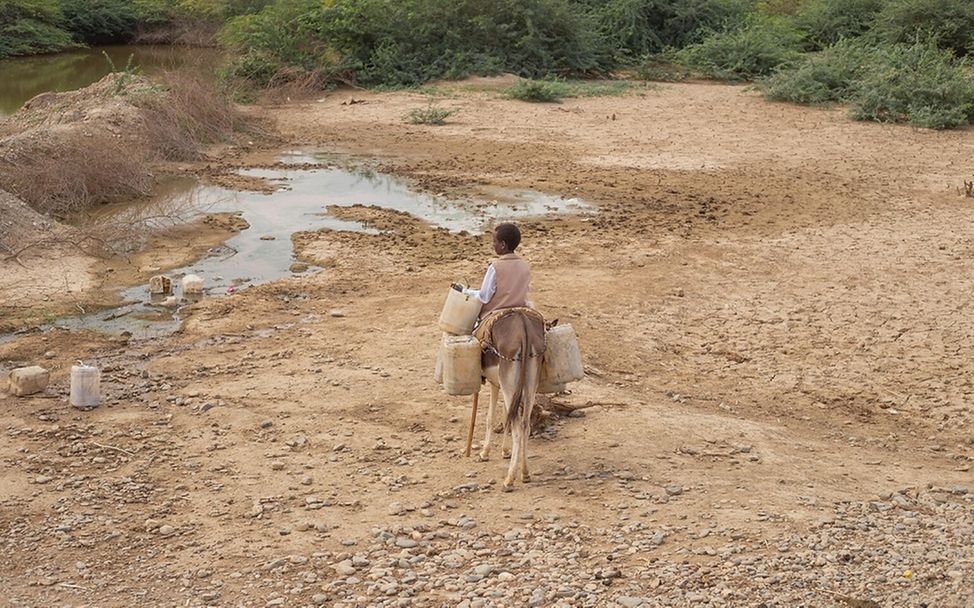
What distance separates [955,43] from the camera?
25891mm

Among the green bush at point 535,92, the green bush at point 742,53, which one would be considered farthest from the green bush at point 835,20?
the green bush at point 535,92

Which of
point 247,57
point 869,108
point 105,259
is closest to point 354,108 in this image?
point 247,57

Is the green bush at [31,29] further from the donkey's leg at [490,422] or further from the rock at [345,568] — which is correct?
the rock at [345,568]

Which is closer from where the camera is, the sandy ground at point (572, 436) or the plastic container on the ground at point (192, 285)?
the sandy ground at point (572, 436)

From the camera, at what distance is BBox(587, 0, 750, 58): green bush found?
28.6 meters

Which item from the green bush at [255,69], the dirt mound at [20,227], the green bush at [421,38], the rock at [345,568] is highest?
the green bush at [421,38]

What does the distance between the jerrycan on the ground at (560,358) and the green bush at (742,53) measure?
19696 mm

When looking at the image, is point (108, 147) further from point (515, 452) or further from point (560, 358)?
point (515, 452)

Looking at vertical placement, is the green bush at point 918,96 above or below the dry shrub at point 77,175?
above

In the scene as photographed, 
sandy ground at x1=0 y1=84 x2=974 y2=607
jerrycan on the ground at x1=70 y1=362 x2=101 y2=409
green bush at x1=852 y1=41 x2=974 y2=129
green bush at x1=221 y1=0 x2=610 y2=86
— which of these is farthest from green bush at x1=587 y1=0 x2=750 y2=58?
jerrycan on the ground at x1=70 y1=362 x2=101 y2=409

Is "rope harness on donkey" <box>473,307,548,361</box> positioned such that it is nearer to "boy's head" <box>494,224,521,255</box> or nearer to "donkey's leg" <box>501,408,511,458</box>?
"boy's head" <box>494,224,521,255</box>

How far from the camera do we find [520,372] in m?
6.71

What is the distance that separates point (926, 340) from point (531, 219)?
17.0 feet

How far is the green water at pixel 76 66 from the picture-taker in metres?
26.9
